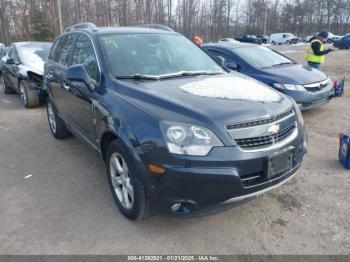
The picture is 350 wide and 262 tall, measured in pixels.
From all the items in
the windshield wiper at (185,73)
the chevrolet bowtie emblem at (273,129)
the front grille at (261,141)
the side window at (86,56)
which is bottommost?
the front grille at (261,141)

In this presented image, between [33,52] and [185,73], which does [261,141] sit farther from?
[33,52]

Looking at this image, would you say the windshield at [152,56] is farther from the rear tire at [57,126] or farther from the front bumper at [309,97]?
the front bumper at [309,97]

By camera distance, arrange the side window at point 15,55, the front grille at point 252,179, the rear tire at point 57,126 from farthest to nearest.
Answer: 1. the side window at point 15,55
2. the rear tire at point 57,126
3. the front grille at point 252,179

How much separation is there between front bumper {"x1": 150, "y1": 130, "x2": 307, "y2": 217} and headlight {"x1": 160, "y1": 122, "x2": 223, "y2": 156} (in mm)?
63

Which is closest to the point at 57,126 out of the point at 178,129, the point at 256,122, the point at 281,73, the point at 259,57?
the point at 178,129

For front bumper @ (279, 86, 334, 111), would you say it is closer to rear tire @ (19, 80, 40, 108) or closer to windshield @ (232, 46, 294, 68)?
windshield @ (232, 46, 294, 68)

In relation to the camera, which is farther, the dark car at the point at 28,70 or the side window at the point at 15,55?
the side window at the point at 15,55

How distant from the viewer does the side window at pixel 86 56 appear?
3412mm

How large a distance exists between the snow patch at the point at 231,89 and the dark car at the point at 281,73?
2210 mm

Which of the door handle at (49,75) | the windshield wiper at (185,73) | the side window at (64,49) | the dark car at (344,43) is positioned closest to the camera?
the windshield wiper at (185,73)

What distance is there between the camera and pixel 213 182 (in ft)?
7.66

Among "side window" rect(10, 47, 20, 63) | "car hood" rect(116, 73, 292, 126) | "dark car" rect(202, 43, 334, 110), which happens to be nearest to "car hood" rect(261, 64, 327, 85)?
"dark car" rect(202, 43, 334, 110)

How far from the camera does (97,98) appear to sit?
3215 mm

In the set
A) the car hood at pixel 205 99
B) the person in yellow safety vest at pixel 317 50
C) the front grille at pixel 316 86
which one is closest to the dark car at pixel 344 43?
the person in yellow safety vest at pixel 317 50
